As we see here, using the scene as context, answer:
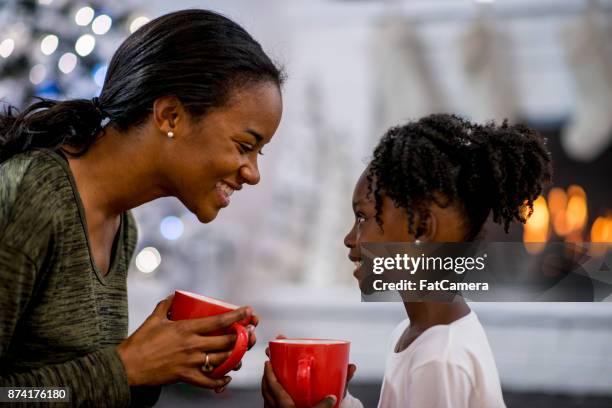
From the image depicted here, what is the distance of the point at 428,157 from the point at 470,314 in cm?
15

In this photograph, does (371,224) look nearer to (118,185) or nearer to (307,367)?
(307,367)

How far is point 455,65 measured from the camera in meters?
2.24

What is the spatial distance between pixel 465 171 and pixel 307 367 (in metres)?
0.22

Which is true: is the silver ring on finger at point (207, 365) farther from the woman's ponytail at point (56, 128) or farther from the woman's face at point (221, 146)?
the woman's ponytail at point (56, 128)

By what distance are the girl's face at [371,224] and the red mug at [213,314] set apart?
0.40ft

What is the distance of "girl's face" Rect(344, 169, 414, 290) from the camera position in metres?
0.66

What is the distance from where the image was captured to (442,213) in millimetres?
650

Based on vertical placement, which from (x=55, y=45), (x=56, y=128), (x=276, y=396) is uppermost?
(x=55, y=45)

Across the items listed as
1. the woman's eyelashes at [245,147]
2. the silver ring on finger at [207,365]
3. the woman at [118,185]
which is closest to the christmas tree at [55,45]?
the woman at [118,185]

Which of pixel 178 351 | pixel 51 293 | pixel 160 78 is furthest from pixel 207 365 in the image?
pixel 160 78

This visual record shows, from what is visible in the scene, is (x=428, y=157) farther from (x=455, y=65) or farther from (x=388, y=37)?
(x=455, y=65)

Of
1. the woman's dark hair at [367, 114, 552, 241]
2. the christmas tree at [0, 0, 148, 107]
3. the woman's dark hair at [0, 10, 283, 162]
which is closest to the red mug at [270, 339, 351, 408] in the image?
the woman's dark hair at [367, 114, 552, 241]

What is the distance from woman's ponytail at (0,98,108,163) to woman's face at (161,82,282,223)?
0.09m

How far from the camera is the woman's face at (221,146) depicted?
672 mm
